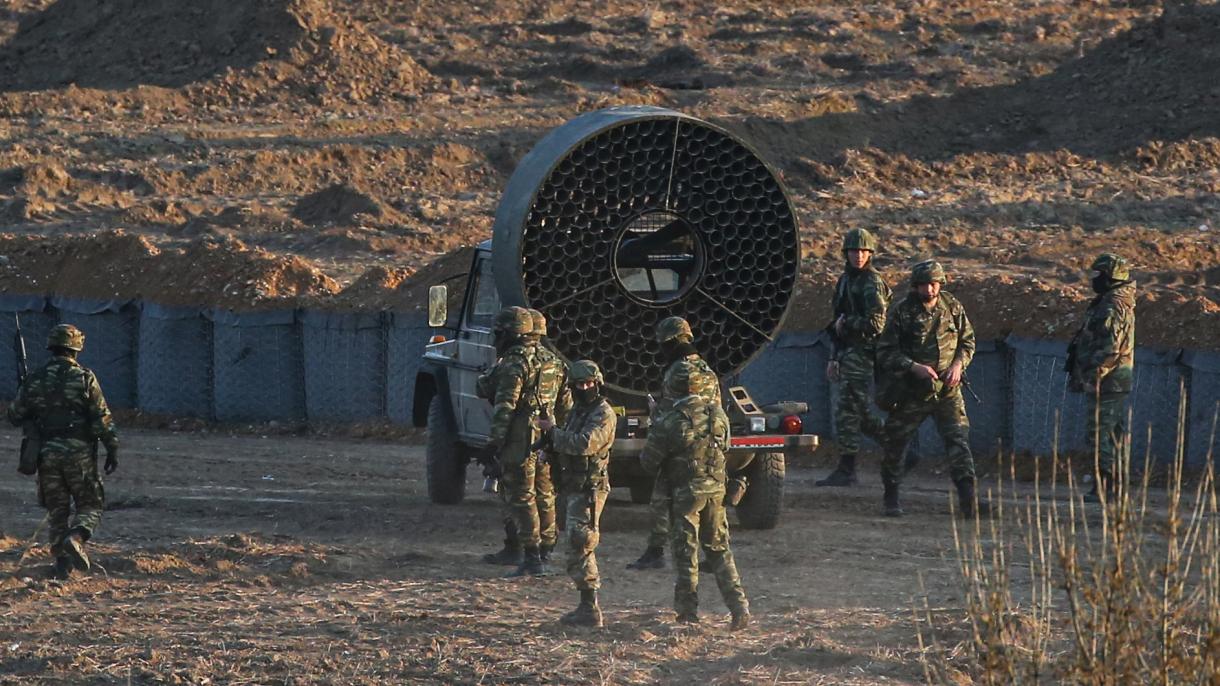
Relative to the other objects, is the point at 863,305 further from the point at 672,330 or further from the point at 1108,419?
the point at 672,330

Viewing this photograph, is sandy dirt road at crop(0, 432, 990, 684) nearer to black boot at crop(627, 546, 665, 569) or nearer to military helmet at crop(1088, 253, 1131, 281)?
black boot at crop(627, 546, 665, 569)

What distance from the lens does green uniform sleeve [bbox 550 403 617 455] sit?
10.6 meters

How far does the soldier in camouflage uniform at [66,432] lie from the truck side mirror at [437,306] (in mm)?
2837

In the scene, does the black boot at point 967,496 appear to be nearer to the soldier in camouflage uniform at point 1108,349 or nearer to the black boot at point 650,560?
the soldier in camouflage uniform at point 1108,349

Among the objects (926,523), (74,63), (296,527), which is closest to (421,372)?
(296,527)

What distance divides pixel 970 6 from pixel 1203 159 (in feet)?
46.2

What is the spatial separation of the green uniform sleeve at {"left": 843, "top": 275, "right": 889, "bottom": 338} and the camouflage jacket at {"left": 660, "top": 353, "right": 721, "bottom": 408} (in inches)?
167

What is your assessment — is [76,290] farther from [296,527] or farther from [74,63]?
[74,63]

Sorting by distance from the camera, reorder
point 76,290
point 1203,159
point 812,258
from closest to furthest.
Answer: point 76,290 → point 812,258 → point 1203,159

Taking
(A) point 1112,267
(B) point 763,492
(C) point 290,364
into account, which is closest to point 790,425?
(B) point 763,492

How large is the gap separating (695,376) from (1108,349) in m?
4.92

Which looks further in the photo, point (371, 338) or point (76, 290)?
point (76, 290)

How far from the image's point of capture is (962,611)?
10656mm

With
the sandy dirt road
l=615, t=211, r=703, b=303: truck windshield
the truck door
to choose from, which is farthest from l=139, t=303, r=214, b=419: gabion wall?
l=615, t=211, r=703, b=303: truck windshield
